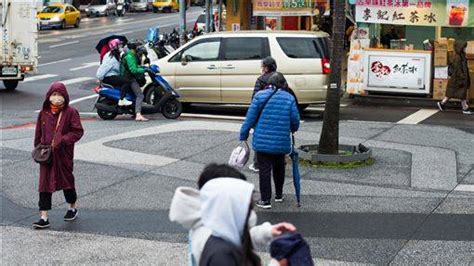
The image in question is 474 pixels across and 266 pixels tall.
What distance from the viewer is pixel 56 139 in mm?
7758

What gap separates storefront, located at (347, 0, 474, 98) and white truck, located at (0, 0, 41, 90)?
334 inches

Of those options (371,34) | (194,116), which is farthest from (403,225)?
(371,34)

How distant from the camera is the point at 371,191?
939 centimetres

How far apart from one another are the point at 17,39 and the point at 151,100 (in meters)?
5.89

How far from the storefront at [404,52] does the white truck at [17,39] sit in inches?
334

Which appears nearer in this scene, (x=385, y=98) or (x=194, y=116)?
(x=194, y=116)

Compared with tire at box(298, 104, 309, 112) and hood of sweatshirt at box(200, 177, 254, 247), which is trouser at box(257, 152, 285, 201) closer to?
hood of sweatshirt at box(200, 177, 254, 247)

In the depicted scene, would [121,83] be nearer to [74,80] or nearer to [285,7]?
[285,7]

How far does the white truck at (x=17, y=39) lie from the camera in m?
19.9

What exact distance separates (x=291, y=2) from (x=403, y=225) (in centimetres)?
1421

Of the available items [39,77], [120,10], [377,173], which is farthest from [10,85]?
[120,10]

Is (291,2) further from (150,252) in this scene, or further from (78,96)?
(150,252)

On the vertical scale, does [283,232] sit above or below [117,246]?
above

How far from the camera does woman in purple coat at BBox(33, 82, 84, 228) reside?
7766 mm
